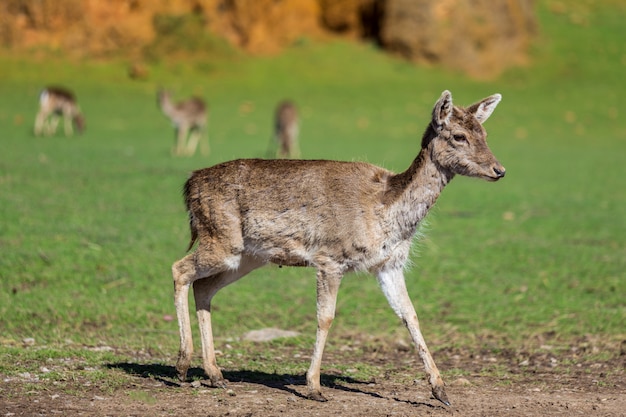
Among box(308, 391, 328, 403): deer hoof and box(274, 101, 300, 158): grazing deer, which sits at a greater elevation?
box(274, 101, 300, 158): grazing deer

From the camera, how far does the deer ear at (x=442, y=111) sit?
659 centimetres

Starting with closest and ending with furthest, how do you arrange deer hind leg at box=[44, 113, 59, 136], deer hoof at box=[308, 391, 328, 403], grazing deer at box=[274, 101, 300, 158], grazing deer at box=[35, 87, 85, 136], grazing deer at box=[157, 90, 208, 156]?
1. deer hoof at box=[308, 391, 328, 403]
2. grazing deer at box=[274, 101, 300, 158]
3. grazing deer at box=[157, 90, 208, 156]
4. grazing deer at box=[35, 87, 85, 136]
5. deer hind leg at box=[44, 113, 59, 136]

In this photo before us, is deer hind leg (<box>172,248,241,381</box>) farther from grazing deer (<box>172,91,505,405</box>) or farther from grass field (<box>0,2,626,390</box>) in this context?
grass field (<box>0,2,626,390</box>)

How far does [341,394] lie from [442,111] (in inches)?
82.3

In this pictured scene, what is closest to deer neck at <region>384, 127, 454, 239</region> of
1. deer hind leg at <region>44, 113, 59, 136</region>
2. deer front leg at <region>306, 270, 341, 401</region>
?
deer front leg at <region>306, 270, 341, 401</region>

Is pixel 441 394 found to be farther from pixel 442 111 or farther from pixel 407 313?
pixel 442 111

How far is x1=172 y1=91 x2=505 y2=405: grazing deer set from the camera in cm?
669

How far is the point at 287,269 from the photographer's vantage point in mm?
11070

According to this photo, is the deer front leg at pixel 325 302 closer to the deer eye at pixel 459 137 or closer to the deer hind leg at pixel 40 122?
the deer eye at pixel 459 137

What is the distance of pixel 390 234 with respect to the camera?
6.75 m

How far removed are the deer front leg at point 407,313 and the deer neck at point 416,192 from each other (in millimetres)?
312

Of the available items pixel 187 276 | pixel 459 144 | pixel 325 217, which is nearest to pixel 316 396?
pixel 325 217

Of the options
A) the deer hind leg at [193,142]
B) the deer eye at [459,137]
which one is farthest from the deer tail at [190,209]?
the deer hind leg at [193,142]

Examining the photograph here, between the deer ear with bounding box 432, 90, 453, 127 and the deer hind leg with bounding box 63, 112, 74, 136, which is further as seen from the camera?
the deer hind leg with bounding box 63, 112, 74, 136
